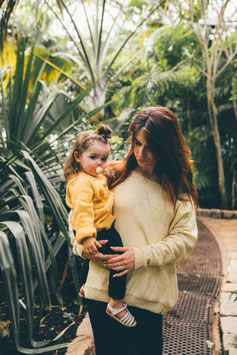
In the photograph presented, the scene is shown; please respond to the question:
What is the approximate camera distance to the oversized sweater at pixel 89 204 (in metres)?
1.15

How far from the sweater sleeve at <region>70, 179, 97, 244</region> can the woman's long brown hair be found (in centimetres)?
18

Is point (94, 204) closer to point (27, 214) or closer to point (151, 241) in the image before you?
point (151, 241)

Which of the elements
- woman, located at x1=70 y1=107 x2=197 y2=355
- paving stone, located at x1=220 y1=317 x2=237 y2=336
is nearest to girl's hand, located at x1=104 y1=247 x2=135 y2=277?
woman, located at x1=70 y1=107 x2=197 y2=355

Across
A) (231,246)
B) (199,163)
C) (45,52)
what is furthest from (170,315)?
(199,163)

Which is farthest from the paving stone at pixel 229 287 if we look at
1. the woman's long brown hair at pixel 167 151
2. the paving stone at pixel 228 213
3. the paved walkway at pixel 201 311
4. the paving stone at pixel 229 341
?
the paving stone at pixel 228 213

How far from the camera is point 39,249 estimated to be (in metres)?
1.54

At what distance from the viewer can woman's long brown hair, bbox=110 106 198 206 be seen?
1175 millimetres

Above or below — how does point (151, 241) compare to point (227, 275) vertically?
above

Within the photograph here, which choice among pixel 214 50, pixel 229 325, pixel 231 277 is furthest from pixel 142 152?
pixel 214 50

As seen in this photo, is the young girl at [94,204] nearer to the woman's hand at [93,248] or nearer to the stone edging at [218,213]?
the woman's hand at [93,248]

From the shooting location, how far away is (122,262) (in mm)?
1115

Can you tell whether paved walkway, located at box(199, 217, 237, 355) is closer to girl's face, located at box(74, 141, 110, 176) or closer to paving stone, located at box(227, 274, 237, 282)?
paving stone, located at box(227, 274, 237, 282)

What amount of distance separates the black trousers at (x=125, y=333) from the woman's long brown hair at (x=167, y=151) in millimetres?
472

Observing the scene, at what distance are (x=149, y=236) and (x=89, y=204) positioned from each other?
25cm
